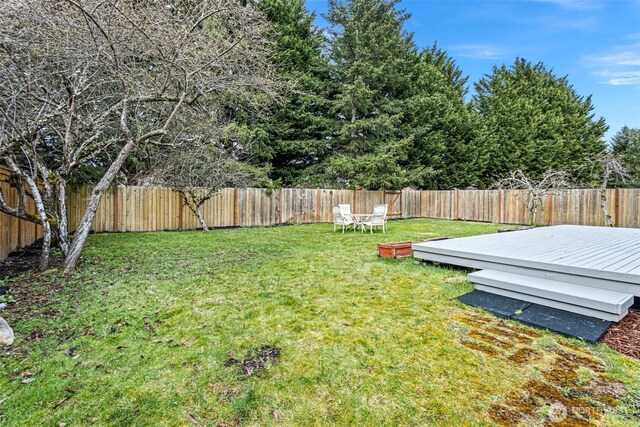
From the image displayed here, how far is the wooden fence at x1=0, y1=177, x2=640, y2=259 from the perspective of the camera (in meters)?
8.80

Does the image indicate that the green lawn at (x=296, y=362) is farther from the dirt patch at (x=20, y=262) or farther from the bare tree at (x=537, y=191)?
the bare tree at (x=537, y=191)

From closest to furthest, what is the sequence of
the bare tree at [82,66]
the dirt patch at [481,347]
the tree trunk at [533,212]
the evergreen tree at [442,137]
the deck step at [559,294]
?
the dirt patch at [481,347] → the deck step at [559,294] → the bare tree at [82,66] → the tree trunk at [533,212] → the evergreen tree at [442,137]

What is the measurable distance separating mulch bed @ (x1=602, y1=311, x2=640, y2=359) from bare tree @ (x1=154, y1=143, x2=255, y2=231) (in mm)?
9052

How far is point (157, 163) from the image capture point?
1034 cm

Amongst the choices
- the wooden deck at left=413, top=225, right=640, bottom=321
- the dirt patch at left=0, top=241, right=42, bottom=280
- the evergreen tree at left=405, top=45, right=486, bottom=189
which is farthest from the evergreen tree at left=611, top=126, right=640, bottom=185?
the dirt patch at left=0, top=241, right=42, bottom=280

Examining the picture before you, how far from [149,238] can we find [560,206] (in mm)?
13308

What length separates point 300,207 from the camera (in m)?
12.4

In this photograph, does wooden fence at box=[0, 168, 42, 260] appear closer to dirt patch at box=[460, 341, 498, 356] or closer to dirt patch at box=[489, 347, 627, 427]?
dirt patch at box=[460, 341, 498, 356]

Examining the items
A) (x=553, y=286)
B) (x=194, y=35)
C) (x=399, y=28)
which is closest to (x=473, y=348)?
(x=553, y=286)

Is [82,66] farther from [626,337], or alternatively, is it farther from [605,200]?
[605,200]

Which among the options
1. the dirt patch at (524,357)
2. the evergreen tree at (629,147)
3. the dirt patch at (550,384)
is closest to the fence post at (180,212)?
the dirt patch at (550,384)

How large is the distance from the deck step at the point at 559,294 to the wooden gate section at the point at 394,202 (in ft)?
36.2

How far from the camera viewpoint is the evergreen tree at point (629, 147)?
1489 centimetres

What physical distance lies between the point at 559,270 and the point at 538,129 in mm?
18961
